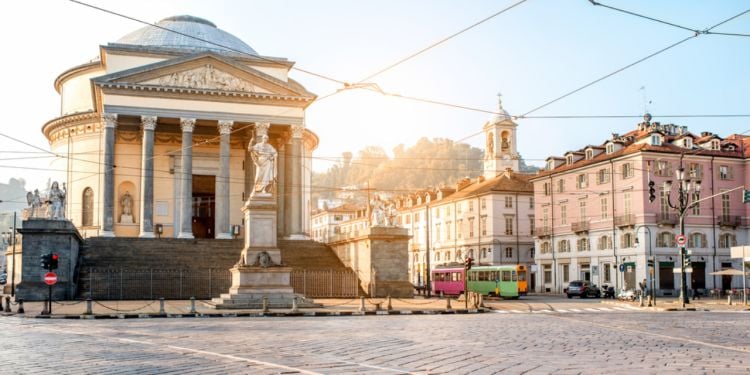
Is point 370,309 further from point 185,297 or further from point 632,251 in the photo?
point 632,251

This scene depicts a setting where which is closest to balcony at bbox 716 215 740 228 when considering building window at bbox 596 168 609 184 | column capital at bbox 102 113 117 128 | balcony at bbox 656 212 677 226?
balcony at bbox 656 212 677 226

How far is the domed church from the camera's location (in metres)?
51.3

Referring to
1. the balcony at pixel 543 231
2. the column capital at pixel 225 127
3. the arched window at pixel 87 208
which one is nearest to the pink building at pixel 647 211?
the balcony at pixel 543 231

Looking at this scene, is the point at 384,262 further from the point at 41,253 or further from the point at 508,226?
the point at 508,226

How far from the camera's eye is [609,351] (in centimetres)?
1468

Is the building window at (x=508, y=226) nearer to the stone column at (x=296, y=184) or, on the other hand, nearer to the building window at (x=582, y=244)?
the building window at (x=582, y=244)

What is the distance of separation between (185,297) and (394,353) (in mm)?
29388

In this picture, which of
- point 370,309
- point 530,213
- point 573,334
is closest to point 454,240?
point 530,213

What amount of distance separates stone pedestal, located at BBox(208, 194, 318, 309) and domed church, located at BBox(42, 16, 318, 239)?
1671 cm

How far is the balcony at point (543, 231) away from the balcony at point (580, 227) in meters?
3.44

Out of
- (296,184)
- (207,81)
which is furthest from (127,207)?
(296,184)

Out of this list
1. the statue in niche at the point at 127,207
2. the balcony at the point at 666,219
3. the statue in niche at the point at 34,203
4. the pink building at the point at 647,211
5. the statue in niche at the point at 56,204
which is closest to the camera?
the statue in niche at the point at 56,204

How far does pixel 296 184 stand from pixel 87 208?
17.0 meters

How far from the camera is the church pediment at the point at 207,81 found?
171ft
